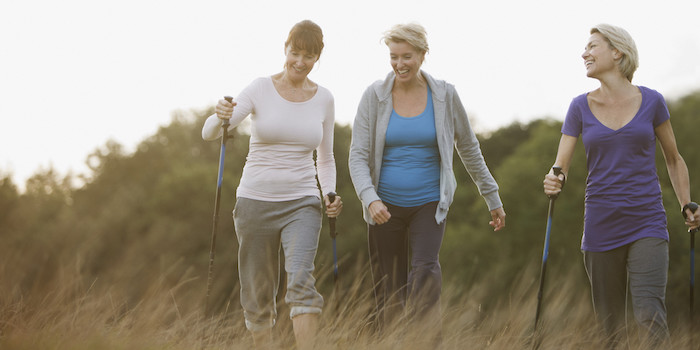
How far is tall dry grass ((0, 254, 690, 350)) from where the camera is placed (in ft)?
11.2

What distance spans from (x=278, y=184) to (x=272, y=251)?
40cm

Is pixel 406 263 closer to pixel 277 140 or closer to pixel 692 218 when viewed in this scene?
pixel 277 140

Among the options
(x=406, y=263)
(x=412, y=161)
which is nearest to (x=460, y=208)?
(x=406, y=263)

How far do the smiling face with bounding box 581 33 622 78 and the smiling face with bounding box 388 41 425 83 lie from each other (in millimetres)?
929

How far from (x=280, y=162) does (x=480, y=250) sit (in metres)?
23.5

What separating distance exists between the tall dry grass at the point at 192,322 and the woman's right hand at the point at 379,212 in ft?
1.03

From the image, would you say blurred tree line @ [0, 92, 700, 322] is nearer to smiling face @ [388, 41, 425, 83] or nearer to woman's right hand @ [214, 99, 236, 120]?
woman's right hand @ [214, 99, 236, 120]

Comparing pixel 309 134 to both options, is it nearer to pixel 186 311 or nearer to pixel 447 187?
pixel 447 187

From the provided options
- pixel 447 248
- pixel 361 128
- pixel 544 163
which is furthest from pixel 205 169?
pixel 361 128

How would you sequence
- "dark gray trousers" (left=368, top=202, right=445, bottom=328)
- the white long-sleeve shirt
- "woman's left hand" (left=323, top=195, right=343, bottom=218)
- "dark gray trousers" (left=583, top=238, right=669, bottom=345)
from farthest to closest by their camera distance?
1. "woman's left hand" (left=323, top=195, right=343, bottom=218)
2. the white long-sleeve shirt
3. "dark gray trousers" (left=368, top=202, right=445, bottom=328)
4. "dark gray trousers" (left=583, top=238, right=669, bottom=345)

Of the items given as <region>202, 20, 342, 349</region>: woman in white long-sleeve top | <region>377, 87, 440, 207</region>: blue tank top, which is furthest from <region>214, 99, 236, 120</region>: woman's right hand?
<region>377, 87, 440, 207</region>: blue tank top

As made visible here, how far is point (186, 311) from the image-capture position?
3959 mm

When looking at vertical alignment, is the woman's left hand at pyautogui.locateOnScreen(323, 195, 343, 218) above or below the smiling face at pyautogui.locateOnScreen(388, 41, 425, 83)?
below

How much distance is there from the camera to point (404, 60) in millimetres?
4191
